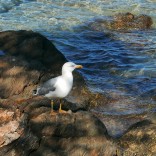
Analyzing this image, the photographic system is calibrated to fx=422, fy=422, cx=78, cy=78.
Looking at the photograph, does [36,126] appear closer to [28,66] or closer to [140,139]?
[140,139]

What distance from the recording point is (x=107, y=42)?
16594 millimetres

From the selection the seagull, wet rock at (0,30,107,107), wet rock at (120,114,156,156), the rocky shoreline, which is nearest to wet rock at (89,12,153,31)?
wet rock at (0,30,107,107)

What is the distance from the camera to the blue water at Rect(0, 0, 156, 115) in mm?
→ 10977

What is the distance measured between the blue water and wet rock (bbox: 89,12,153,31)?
0.43 metres

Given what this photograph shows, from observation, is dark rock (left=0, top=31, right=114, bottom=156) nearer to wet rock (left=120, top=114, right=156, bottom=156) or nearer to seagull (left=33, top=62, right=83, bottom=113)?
seagull (left=33, top=62, right=83, bottom=113)

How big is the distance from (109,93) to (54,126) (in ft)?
15.3

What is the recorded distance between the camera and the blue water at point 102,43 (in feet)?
36.0

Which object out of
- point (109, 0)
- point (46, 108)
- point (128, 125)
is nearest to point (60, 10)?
point (109, 0)

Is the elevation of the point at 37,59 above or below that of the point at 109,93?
above

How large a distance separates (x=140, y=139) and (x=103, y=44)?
912 centimetres

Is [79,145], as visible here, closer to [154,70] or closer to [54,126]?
[54,126]

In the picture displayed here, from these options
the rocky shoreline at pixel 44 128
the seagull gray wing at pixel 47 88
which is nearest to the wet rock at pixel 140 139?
the rocky shoreline at pixel 44 128

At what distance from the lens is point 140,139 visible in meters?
7.53

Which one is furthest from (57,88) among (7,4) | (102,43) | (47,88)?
(7,4)
